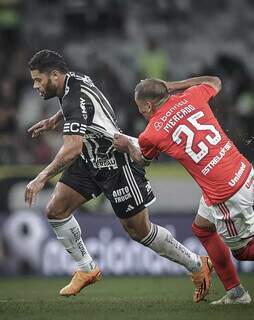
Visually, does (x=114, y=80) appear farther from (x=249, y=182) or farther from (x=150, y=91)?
(x=249, y=182)

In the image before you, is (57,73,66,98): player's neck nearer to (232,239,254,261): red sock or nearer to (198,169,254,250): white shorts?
(198,169,254,250): white shorts

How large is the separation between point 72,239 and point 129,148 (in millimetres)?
1481

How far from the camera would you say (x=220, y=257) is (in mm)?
9914

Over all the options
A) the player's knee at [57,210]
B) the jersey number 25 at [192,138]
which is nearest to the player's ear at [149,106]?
the jersey number 25 at [192,138]

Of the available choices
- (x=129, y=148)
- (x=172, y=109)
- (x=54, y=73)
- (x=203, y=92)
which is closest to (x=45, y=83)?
(x=54, y=73)

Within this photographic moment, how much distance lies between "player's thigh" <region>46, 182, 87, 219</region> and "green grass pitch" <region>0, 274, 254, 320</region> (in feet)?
3.04

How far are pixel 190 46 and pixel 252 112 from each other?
10.0 feet

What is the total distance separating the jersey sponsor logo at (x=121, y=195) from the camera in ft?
34.3

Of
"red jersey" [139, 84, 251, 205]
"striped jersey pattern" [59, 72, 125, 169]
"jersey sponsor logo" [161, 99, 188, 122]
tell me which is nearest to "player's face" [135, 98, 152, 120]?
"red jersey" [139, 84, 251, 205]

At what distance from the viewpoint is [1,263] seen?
16.2m

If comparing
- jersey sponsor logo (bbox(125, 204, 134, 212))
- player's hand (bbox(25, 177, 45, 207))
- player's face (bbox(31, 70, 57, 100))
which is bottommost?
jersey sponsor logo (bbox(125, 204, 134, 212))

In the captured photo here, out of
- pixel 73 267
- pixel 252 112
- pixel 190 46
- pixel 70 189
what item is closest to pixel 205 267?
pixel 70 189

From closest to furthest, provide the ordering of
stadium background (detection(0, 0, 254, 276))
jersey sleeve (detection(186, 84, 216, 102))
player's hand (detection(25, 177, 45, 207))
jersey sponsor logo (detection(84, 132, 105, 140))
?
player's hand (detection(25, 177, 45, 207))
jersey sleeve (detection(186, 84, 216, 102))
jersey sponsor logo (detection(84, 132, 105, 140))
stadium background (detection(0, 0, 254, 276))

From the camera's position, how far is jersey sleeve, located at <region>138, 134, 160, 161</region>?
9.40 metres
